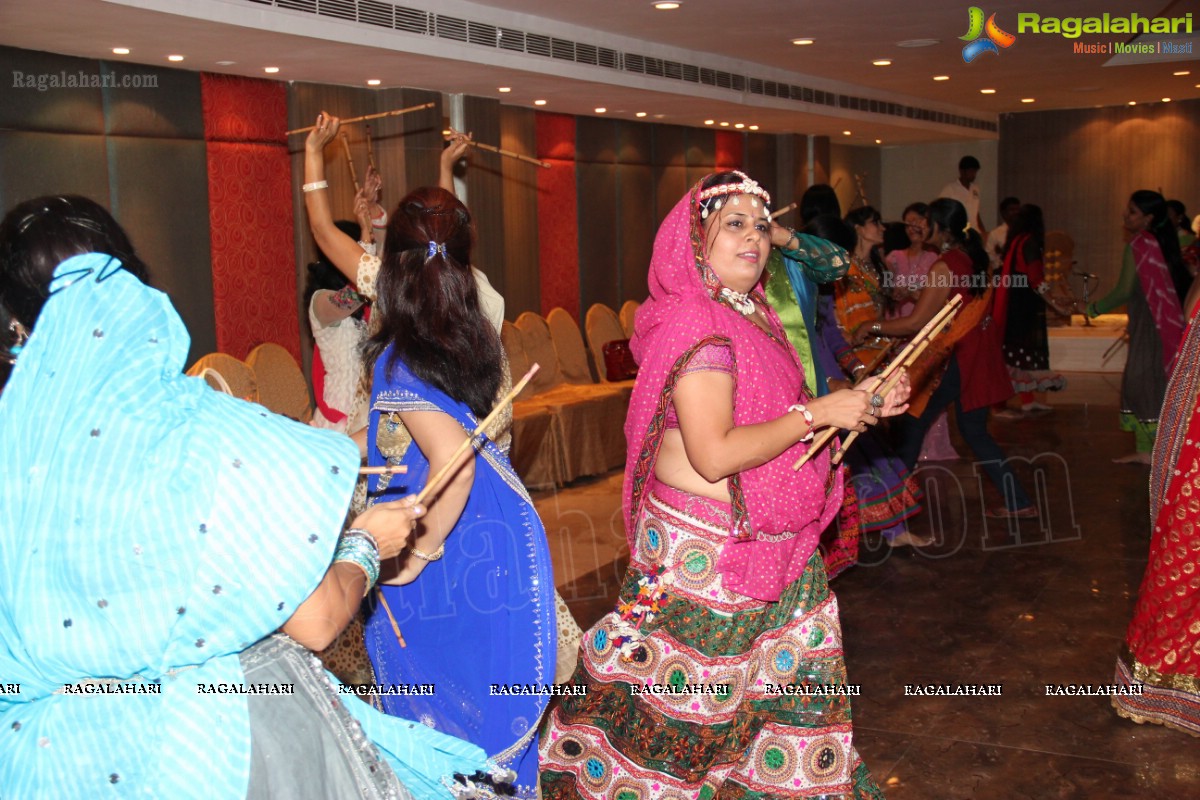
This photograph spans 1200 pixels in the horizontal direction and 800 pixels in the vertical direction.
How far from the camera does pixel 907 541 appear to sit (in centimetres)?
498

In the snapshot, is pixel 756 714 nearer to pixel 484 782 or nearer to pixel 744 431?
pixel 744 431

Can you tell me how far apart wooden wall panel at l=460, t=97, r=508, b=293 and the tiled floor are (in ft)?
6.02

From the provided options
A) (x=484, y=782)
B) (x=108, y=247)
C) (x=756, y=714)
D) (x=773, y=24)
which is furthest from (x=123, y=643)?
(x=773, y=24)

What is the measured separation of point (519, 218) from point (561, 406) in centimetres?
216

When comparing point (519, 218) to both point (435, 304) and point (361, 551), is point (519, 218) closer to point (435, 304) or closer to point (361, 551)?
point (435, 304)

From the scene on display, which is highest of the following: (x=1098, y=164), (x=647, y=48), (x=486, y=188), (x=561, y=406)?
(x=647, y=48)

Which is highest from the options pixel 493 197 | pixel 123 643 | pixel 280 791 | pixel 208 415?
pixel 493 197

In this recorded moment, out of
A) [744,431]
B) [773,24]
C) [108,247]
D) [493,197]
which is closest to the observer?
[108,247]

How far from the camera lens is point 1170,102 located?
13.1 metres

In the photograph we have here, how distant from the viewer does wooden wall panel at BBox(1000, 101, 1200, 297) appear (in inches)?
520

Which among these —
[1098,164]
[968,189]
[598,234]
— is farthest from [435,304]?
[1098,164]

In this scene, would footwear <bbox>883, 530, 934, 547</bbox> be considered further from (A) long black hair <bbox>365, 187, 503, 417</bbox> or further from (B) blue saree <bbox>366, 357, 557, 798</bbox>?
(A) long black hair <bbox>365, 187, 503, 417</bbox>

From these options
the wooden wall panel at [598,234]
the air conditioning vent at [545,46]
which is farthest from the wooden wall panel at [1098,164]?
the wooden wall panel at [598,234]

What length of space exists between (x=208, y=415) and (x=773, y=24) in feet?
19.1
